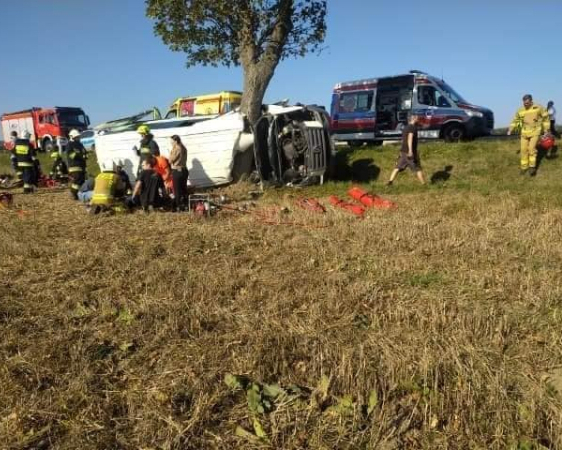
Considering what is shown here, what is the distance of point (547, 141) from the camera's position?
9.84 metres

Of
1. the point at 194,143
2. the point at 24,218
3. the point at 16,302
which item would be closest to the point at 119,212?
the point at 24,218

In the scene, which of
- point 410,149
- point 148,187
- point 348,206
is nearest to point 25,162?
point 148,187

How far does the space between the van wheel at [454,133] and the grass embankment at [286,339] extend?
7213mm

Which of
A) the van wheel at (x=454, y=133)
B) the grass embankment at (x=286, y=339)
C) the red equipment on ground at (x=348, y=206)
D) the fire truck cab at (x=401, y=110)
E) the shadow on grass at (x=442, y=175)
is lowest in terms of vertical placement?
the grass embankment at (x=286, y=339)

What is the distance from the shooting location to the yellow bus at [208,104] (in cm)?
1680

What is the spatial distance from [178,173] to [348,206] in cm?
311

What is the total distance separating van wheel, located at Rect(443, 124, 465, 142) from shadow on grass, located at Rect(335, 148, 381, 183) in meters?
3.02

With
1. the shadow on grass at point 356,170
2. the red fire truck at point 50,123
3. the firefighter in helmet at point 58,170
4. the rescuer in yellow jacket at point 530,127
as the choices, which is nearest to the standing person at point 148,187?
the shadow on grass at point 356,170

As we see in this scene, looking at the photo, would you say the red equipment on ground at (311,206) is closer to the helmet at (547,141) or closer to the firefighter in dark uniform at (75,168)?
the firefighter in dark uniform at (75,168)

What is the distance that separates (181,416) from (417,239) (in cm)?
393

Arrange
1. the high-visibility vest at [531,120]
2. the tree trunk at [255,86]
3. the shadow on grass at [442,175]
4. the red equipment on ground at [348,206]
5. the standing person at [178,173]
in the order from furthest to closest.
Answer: the tree trunk at [255,86], the shadow on grass at [442,175], the high-visibility vest at [531,120], the standing person at [178,173], the red equipment on ground at [348,206]

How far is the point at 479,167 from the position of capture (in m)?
10.4

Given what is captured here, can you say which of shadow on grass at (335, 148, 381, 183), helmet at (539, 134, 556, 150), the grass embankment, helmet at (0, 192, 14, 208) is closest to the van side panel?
shadow on grass at (335, 148, 381, 183)

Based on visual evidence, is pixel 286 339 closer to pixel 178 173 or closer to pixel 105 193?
pixel 105 193
